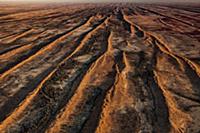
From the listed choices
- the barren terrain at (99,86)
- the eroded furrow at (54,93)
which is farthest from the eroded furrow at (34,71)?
the eroded furrow at (54,93)

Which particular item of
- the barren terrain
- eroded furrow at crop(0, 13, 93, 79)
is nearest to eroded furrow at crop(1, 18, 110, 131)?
the barren terrain

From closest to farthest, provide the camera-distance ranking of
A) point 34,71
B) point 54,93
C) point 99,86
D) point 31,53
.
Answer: point 54,93 → point 99,86 → point 34,71 → point 31,53

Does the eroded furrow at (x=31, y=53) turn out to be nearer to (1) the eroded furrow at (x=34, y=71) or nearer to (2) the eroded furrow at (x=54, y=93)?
(1) the eroded furrow at (x=34, y=71)

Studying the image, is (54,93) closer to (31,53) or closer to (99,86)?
(99,86)

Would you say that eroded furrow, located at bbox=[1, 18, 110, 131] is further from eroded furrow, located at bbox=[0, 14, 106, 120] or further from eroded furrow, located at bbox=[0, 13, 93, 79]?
eroded furrow, located at bbox=[0, 13, 93, 79]

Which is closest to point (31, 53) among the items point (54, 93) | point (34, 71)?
point (34, 71)

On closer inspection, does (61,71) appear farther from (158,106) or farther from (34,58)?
(158,106)

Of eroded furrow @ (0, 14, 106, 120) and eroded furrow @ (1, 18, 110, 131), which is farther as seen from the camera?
eroded furrow @ (0, 14, 106, 120)

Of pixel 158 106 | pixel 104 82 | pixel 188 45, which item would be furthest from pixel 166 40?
pixel 158 106

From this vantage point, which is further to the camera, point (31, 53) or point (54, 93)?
point (31, 53)

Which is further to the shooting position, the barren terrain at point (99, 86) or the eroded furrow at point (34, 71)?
the eroded furrow at point (34, 71)

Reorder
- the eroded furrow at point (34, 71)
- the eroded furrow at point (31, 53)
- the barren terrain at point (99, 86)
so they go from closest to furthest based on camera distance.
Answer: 1. the barren terrain at point (99, 86)
2. the eroded furrow at point (34, 71)
3. the eroded furrow at point (31, 53)
